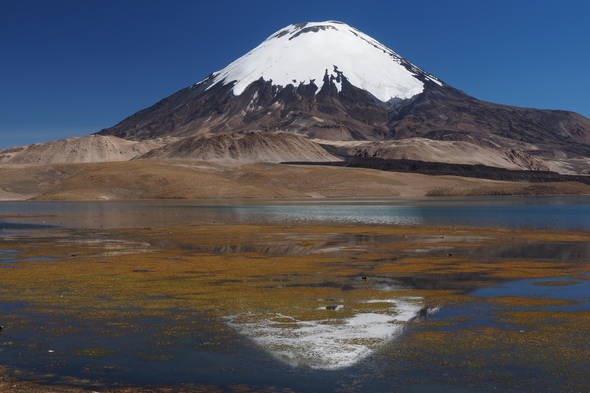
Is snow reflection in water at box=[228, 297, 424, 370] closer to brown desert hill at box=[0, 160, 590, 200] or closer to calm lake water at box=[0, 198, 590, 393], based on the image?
calm lake water at box=[0, 198, 590, 393]

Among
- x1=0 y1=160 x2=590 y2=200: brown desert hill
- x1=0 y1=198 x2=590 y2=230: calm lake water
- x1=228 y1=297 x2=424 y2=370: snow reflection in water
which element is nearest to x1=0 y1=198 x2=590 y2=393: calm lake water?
x1=228 y1=297 x2=424 y2=370: snow reflection in water

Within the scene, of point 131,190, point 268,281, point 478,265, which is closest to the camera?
point 268,281

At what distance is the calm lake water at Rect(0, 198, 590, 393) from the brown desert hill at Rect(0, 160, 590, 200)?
416 ft

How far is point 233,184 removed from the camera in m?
169

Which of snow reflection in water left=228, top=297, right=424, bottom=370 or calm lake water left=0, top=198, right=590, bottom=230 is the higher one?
calm lake water left=0, top=198, right=590, bottom=230

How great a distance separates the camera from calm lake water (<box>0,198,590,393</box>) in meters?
13.0

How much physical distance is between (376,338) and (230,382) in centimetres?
448

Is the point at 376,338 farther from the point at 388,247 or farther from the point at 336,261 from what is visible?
the point at 388,247

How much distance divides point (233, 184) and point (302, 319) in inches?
5971

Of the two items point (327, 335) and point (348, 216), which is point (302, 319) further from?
point (348, 216)

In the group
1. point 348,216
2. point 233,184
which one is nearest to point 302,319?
point 348,216

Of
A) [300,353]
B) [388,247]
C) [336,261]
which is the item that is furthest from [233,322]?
[388,247]

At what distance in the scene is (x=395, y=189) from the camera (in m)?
178

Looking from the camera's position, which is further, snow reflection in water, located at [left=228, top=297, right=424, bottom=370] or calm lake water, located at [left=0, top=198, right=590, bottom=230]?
calm lake water, located at [left=0, top=198, right=590, bottom=230]
